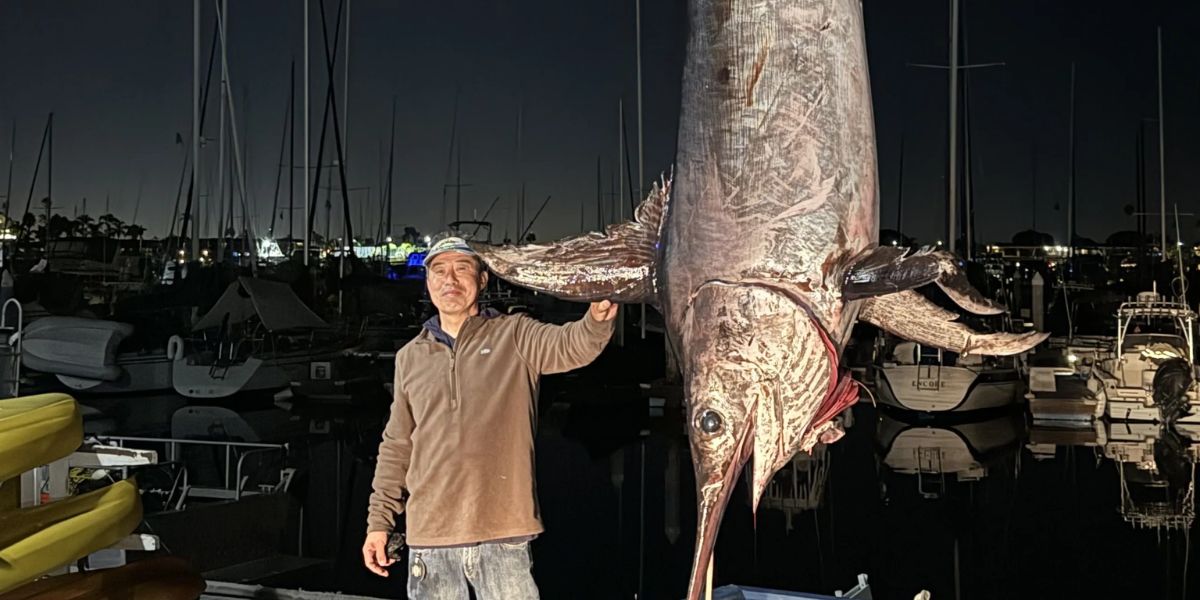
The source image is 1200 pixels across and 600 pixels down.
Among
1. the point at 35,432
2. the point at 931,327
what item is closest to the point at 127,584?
the point at 35,432

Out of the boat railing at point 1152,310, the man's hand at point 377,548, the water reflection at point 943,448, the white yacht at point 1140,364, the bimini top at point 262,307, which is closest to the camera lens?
the man's hand at point 377,548

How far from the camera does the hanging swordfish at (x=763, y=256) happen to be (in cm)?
144

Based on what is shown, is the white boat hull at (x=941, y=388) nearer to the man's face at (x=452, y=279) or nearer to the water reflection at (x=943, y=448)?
the water reflection at (x=943, y=448)

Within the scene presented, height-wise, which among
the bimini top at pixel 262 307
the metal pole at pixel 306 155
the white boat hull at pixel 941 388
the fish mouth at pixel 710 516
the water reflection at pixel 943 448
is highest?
the metal pole at pixel 306 155

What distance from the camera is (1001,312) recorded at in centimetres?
142

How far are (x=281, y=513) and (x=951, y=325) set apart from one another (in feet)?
18.1

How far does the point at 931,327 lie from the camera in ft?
5.34

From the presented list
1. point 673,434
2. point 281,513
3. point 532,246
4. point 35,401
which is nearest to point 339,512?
point 281,513

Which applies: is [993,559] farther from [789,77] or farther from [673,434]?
[789,77]

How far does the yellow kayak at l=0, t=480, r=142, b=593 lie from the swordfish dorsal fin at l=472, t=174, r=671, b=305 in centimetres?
132

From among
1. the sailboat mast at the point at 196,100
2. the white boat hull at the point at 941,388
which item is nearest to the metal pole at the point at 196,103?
the sailboat mast at the point at 196,100

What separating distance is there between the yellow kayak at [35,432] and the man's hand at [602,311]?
126 centimetres

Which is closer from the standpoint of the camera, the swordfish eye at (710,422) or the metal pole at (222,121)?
the swordfish eye at (710,422)

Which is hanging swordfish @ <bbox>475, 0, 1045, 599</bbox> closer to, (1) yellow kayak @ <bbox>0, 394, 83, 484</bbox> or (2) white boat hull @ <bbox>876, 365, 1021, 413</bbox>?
(1) yellow kayak @ <bbox>0, 394, 83, 484</bbox>
